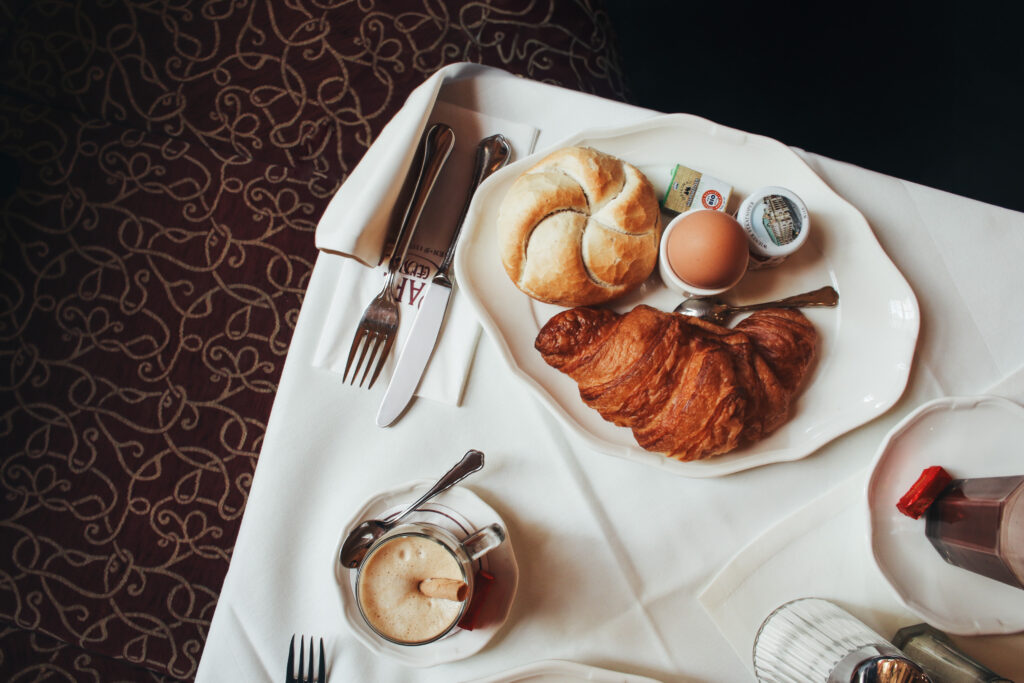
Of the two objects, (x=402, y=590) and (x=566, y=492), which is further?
(x=566, y=492)

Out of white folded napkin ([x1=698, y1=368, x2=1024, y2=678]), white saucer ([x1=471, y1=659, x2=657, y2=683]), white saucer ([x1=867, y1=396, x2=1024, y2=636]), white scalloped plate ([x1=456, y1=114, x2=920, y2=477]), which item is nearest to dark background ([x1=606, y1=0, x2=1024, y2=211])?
white scalloped plate ([x1=456, y1=114, x2=920, y2=477])

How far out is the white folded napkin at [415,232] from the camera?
78 cm

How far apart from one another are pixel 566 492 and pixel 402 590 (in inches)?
10.0

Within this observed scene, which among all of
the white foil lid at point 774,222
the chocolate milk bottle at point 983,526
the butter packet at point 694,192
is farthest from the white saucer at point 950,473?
the butter packet at point 694,192

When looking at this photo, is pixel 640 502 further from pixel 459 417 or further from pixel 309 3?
pixel 309 3

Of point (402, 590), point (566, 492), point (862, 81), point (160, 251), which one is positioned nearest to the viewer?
point (402, 590)

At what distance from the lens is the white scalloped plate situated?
81cm

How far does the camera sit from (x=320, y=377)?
82 centimetres

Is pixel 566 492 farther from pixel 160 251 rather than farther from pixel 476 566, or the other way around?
pixel 160 251

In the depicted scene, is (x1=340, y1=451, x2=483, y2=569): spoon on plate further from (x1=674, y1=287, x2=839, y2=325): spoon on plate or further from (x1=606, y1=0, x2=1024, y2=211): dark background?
(x1=606, y1=0, x2=1024, y2=211): dark background

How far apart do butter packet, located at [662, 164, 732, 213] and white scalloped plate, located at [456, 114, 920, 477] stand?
0.10 ft

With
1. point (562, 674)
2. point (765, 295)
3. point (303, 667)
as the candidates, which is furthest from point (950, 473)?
point (303, 667)

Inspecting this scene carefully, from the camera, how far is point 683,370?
0.78m

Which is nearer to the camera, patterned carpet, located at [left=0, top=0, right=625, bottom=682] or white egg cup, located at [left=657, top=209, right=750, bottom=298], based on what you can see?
white egg cup, located at [left=657, top=209, right=750, bottom=298]
